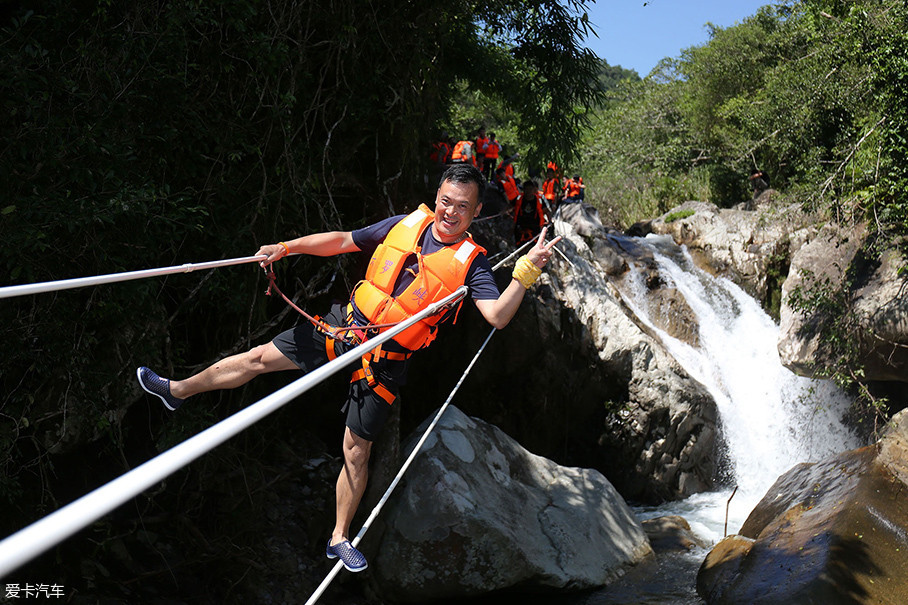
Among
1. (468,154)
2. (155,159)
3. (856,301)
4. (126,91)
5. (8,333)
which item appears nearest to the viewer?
(8,333)

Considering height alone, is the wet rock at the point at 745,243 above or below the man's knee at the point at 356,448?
above

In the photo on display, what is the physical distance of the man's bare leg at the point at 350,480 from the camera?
3158 mm

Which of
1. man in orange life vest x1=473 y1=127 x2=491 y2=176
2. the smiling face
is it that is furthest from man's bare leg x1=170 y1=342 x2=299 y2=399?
man in orange life vest x1=473 y1=127 x2=491 y2=176

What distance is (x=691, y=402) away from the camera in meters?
9.27

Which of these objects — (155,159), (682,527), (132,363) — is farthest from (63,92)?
(682,527)

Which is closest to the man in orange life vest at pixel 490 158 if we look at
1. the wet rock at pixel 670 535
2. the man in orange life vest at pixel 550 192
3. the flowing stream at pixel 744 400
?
the man in orange life vest at pixel 550 192

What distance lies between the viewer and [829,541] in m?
5.12

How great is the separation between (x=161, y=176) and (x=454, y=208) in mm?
2270

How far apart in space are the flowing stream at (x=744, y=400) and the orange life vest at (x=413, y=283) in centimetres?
564

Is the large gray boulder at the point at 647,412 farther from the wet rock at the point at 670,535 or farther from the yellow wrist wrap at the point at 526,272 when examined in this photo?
the yellow wrist wrap at the point at 526,272

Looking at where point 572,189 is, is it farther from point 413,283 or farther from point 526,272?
point 526,272

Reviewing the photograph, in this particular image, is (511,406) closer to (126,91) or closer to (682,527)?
(682,527)

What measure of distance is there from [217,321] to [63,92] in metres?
1.97

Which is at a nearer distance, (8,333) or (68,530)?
(68,530)
